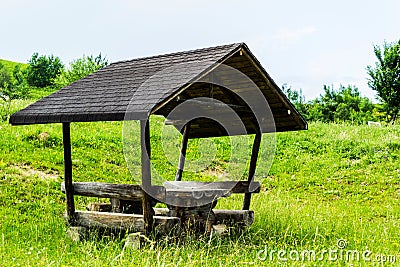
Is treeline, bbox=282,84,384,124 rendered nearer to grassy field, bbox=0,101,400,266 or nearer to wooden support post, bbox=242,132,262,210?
grassy field, bbox=0,101,400,266

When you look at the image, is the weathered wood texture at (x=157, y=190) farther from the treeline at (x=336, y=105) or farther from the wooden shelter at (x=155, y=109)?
the treeline at (x=336, y=105)

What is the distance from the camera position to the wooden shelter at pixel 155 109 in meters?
7.08

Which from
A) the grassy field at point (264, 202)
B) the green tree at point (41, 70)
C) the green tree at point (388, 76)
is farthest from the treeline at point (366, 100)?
the green tree at point (41, 70)

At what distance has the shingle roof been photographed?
6855 millimetres

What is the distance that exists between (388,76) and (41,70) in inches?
1033

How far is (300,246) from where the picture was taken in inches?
297

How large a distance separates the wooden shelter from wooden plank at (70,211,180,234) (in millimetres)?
14

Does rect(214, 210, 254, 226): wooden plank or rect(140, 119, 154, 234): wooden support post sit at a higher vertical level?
rect(140, 119, 154, 234): wooden support post

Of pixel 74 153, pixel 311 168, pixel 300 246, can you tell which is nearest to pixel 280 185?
pixel 311 168

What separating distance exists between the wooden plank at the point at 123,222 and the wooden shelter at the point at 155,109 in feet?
0.05

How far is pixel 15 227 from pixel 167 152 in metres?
7.93

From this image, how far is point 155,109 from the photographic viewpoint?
260 inches

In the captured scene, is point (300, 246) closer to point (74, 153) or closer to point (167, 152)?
point (74, 153)

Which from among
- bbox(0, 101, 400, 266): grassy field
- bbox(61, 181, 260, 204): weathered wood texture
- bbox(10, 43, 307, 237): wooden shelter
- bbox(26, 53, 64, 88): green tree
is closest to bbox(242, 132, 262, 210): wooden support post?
bbox(10, 43, 307, 237): wooden shelter
